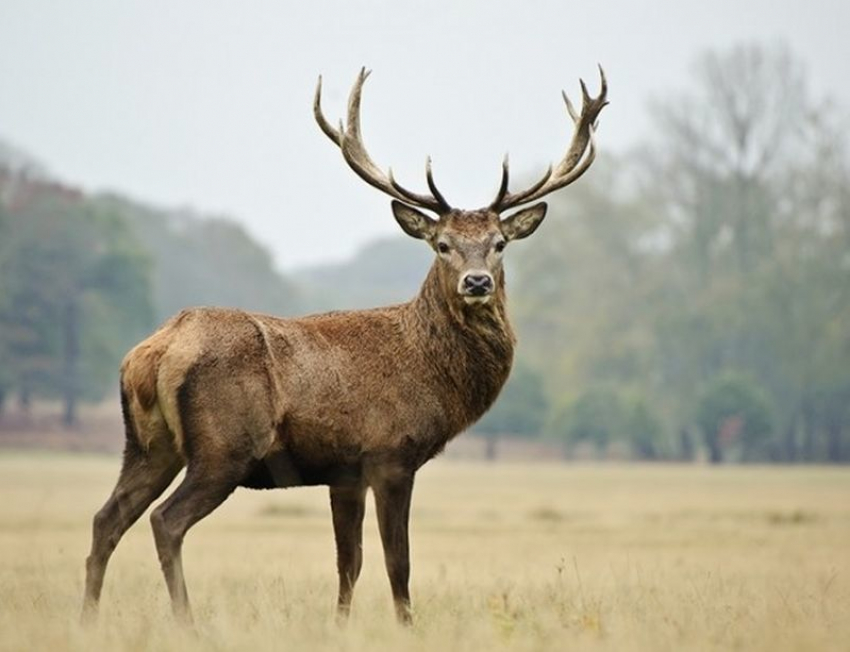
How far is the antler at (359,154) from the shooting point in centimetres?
1193

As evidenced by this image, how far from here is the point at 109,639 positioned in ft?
28.3

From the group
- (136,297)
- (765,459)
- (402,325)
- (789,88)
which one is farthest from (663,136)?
(402,325)

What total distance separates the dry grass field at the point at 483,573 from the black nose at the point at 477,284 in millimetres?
2031

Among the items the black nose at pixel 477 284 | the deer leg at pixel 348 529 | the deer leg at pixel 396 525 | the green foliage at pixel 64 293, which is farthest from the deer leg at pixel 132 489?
the green foliage at pixel 64 293

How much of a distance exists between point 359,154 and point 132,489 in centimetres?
331

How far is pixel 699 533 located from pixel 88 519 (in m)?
10.1

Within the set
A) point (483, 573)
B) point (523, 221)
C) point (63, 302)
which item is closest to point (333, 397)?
point (523, 221)

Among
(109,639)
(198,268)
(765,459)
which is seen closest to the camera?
(109,639)

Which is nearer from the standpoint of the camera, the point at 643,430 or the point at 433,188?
the point at 433,188

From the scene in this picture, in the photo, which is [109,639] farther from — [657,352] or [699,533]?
[657,352]

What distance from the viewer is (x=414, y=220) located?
1180 centimetres

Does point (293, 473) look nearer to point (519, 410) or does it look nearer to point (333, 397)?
point (333, 397)

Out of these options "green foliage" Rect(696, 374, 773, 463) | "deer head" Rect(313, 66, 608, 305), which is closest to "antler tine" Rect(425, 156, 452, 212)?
"deer head" Rect(313, 66, 608, 305)

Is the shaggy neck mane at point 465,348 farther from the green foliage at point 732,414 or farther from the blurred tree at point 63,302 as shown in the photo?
the blurred tree at point 63,302
